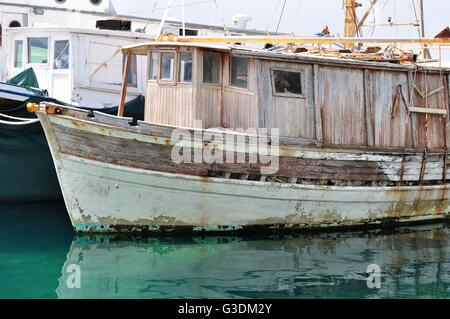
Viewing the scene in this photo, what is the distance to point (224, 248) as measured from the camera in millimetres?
12172

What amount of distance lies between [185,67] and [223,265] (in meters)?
3.90

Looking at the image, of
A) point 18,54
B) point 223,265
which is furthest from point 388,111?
point 18,54

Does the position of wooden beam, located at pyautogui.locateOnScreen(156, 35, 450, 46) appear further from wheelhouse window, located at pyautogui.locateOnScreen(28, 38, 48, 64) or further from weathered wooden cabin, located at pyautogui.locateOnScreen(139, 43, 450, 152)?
wheelhouse window, located at pyautogui.locateOnScreen(28, 38, 48, 64)

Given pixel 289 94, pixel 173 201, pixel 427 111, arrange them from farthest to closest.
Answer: pixel 427 111
pixel 289 94
pixel 173 201

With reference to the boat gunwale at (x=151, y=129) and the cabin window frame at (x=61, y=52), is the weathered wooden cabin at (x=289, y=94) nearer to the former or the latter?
the boat gunwale at (x=151, y=129)

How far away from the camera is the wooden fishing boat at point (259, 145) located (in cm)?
1223

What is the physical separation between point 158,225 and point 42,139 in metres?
4.69

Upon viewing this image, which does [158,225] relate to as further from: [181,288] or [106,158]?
[181,288]

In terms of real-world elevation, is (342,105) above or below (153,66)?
below

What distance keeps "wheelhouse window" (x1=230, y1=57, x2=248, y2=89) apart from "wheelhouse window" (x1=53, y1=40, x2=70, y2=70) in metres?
5.25

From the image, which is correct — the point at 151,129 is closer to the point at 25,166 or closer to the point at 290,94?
the point at 290,94

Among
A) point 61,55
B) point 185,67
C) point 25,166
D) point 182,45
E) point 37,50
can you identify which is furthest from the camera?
point 37,50

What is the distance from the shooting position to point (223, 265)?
11141 millimetres

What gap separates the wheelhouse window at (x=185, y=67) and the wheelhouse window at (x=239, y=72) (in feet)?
2.56
